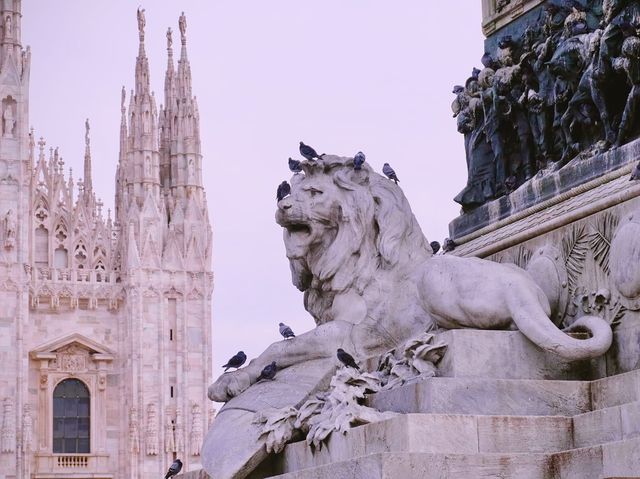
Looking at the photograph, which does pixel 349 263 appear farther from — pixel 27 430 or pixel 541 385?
pixel 27 430

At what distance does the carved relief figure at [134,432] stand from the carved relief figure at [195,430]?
1.32 metres

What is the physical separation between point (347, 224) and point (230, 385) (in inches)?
32.3

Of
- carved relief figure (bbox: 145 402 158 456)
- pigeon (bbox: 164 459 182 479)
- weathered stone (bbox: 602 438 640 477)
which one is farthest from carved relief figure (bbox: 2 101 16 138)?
weathered stone (bbox: 602 438 640 477)

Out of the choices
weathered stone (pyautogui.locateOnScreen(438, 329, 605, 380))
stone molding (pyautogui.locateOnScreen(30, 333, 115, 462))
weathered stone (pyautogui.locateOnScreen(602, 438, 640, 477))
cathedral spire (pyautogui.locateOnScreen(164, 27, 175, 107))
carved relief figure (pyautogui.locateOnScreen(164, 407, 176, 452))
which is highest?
cathedral spire (pyautogui.locateOnScreen(164, 27, 175, 107))

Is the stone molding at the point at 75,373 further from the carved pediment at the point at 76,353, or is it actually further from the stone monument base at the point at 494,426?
the stone monument base at the point at 494,426

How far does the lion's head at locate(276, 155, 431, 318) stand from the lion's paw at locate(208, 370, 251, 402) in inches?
20.9

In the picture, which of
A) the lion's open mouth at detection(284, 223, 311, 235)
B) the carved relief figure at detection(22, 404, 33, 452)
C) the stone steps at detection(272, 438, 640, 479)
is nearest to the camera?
the stone steps at detection(272, 438, 640, 479)

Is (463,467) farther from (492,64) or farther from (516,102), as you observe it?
(492,64)

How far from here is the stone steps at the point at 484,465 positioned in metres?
4.36

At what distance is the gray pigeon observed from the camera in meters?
6.12

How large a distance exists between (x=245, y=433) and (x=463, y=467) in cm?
123

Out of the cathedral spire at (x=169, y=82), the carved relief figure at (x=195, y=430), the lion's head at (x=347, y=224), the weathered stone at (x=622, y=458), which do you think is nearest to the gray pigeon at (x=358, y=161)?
the lion's head at (x=347, y=224)

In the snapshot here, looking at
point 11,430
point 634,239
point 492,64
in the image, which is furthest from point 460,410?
point 11,430

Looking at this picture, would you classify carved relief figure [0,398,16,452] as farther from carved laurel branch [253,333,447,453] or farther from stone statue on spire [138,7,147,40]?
carved laurel branch [253,333,447,453]
